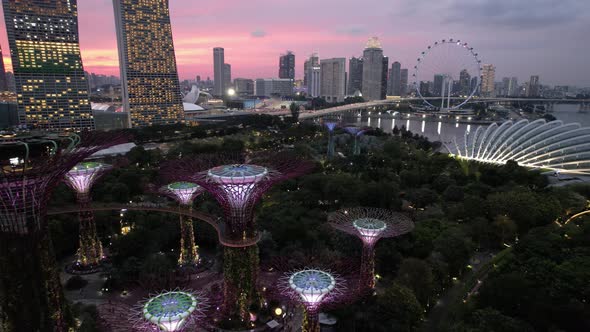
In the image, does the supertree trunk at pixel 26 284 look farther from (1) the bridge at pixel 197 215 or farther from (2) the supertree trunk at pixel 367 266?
(2) the supertree trunk at pixel 367 266

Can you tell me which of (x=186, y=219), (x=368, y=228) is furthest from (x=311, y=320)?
(x=186, y=219)

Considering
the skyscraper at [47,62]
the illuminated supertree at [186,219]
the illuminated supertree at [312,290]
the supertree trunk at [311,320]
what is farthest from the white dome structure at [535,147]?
the skyscraper at [47,62]

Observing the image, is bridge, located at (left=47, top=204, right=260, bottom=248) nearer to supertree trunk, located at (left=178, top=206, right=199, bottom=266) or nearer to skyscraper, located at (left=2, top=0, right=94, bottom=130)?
supertree trunk, located at (left=178, top=206, right=199, bottom=266)

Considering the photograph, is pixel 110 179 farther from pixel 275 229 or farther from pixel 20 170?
pixel 20 170

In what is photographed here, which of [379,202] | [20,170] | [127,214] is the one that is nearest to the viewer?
[20,170]

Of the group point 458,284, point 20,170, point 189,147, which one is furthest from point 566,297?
point 189,147
